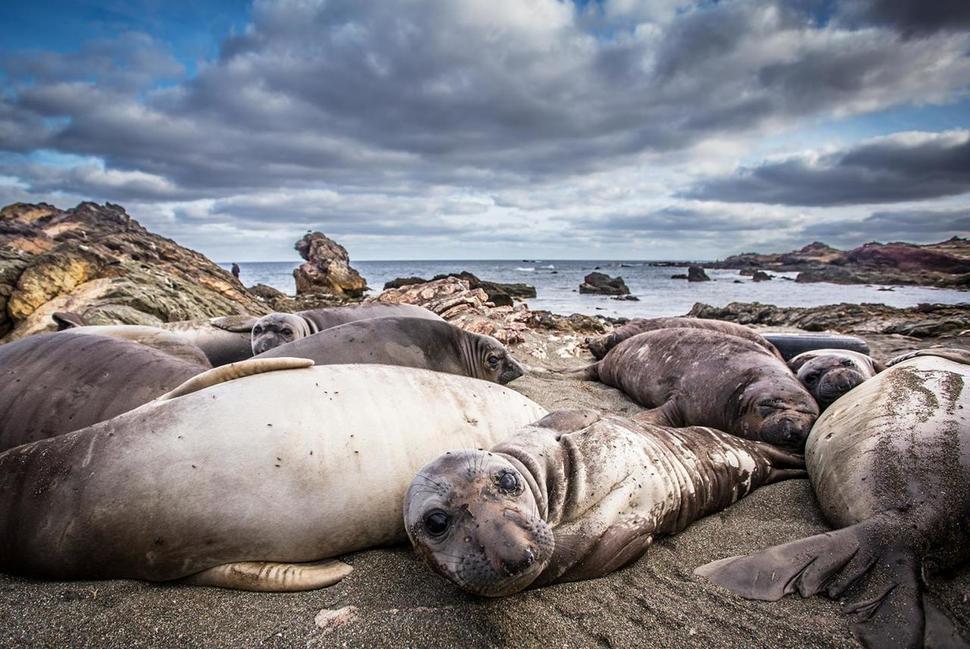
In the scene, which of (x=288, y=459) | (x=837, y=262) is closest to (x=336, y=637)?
(x=288, y=459)

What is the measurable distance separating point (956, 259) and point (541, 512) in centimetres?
4863

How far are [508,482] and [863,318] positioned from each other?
559 inches

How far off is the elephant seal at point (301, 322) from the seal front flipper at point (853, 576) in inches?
151

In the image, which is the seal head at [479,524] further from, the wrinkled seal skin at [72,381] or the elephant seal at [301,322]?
the elephant seal at [301,322]

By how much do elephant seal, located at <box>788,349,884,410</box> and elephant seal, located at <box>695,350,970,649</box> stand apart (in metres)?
1.14

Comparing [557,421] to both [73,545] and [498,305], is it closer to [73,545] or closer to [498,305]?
[73,545]

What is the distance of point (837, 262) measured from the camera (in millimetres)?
55250

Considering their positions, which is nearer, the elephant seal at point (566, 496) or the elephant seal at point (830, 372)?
the elephant seal at point (566, 496)

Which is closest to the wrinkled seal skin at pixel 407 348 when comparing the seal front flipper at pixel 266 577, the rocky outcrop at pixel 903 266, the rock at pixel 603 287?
the seal front flipper at pixel 266 577

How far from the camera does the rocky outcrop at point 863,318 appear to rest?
34.2 ft

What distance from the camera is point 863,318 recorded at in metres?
12.9

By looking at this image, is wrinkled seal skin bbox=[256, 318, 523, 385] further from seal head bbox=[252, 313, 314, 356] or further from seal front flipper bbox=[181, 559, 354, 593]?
seal front flipper bbox=[181, 559, 354, 593]

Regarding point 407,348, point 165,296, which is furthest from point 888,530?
point 165,296

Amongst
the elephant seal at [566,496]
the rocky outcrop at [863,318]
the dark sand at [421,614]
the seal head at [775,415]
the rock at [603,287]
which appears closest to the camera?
the dark sand at [421,614]
